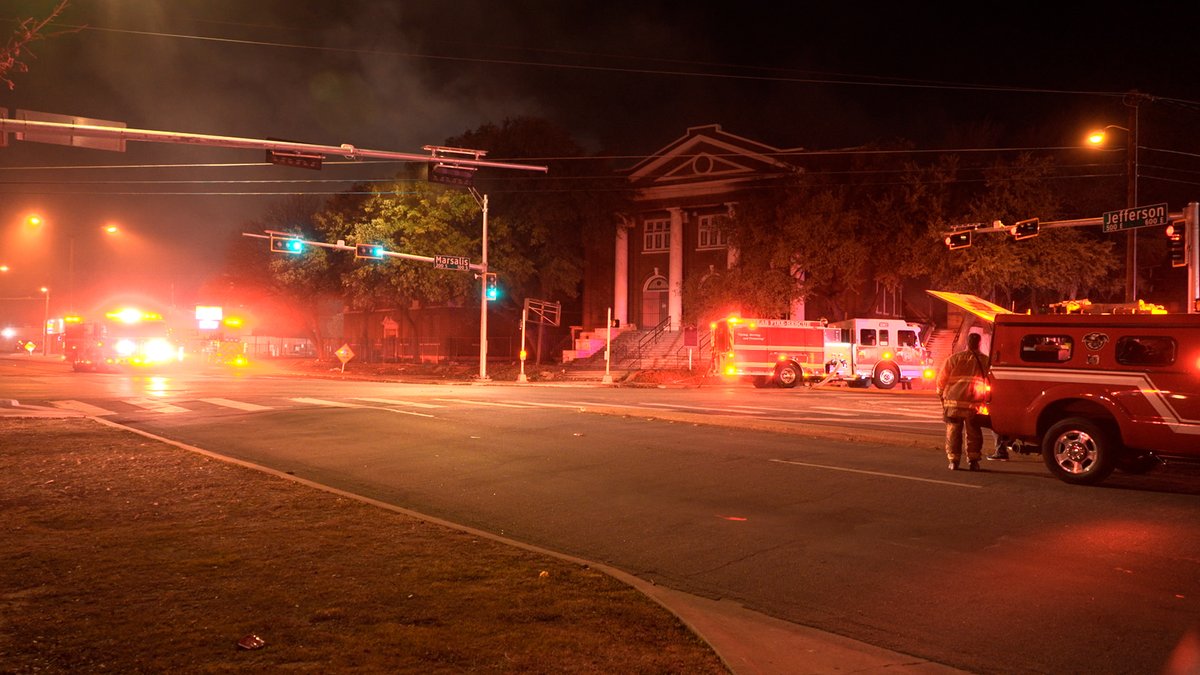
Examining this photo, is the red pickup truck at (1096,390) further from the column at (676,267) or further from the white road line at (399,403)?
the column at (676,267)

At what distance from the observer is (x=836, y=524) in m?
8.71

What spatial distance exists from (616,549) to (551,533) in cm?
93

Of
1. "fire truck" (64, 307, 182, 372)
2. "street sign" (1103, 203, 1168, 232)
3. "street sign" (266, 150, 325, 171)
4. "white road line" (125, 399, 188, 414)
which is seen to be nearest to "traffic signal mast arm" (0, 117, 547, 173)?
"street sign" (266, 150, 325, 171)

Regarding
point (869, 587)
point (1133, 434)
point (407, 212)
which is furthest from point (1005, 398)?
point (407, 212)

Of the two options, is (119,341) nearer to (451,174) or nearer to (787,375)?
(451,174)

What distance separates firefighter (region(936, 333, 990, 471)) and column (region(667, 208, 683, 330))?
3721 centimetres

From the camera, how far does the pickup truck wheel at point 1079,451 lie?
10.1 meters

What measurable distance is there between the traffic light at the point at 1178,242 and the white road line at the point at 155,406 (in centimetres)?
2459

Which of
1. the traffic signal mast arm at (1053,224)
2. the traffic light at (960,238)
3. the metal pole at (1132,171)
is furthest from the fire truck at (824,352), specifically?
the metal pole at (1132,171)

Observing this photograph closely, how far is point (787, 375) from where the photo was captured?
32.3 metres

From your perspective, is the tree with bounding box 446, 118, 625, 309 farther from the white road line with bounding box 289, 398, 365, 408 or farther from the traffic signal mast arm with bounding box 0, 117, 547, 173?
the traffic signal mast arm with bounding box 0, 117, 547, 173

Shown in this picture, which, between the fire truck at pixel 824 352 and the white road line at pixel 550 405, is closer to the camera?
the white road line at pixel 550 405

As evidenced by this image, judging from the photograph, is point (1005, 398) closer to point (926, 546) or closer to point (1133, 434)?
point (1133, 434)

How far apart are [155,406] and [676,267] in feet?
106
